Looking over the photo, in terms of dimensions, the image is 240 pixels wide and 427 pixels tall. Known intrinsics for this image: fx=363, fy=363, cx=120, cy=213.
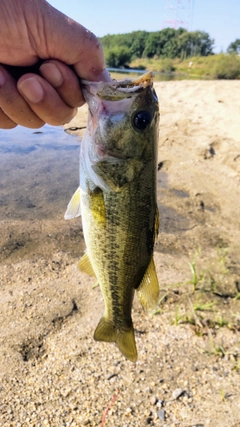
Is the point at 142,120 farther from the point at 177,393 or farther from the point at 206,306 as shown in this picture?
the point at 206,306

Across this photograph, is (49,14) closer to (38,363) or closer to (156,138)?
(156,138)

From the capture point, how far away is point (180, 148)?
10734mm

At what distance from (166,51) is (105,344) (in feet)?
318

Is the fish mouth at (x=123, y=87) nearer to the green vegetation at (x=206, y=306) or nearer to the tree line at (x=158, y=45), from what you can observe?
the green vegetation at (x=206, y=306)

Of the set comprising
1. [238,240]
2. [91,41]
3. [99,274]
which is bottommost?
[238,240]

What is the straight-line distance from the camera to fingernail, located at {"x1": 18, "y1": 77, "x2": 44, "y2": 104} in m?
2.19

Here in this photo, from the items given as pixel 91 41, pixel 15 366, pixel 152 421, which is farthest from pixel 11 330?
pixel 91 41

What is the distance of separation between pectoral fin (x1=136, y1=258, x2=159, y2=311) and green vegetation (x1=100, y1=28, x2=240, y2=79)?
39.3 meters

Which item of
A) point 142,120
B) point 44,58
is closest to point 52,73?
point 44,58

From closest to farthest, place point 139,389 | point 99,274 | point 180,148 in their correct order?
point 99,274 → point 139,389 → point 180,148

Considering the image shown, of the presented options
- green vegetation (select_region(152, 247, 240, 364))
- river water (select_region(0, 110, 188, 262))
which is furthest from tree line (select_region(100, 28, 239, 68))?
green vegetation (select_region(152, 247, 240, 364))

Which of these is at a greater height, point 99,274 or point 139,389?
point 99,274

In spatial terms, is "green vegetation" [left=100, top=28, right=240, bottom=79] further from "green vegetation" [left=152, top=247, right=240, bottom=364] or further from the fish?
the fish

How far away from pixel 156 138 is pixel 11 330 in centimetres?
276
